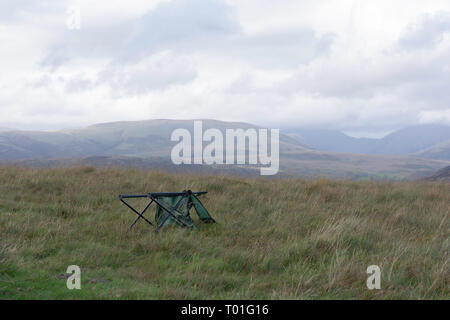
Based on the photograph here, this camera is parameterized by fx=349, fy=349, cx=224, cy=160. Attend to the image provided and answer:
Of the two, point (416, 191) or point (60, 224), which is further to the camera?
point (416, 191)

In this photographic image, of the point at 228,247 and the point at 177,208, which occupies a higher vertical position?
the point at 177,208

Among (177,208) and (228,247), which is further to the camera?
(177,208)

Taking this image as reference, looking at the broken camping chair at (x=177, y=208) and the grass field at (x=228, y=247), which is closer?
the grass field at (x=228, y=247)

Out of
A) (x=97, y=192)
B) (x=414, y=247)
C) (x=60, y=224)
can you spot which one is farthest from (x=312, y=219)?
(x=97, y=192)

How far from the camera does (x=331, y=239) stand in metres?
6.27

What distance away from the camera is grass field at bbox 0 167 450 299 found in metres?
4.60

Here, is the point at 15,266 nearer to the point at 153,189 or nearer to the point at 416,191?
the point at 153,189

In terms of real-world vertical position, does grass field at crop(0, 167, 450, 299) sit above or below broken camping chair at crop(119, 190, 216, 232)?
below

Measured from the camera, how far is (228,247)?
6324 mm

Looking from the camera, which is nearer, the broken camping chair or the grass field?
the grass field

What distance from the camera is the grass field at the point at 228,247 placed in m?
4.60

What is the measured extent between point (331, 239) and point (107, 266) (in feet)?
12.6

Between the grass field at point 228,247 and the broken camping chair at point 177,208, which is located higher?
the broken camping chair at point 177,208
